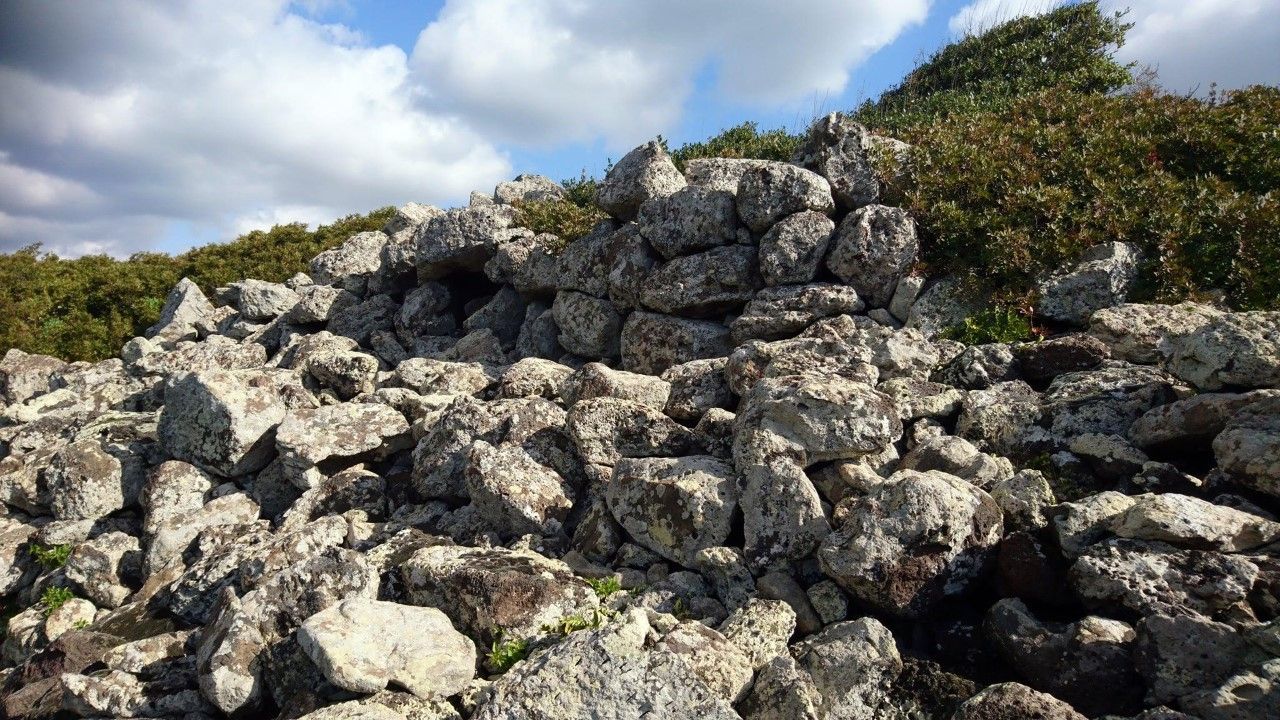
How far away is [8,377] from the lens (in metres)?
19.9

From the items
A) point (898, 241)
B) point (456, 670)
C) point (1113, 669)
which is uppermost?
point (898, 241)

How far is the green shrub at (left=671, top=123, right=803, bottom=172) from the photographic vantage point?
63.6 feet

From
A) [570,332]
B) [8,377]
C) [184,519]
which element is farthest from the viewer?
[8,377]

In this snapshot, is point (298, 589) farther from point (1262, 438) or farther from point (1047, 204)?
point (1047, 204)

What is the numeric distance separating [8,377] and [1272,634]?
81.8ft

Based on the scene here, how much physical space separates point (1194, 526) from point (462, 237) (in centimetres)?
1415

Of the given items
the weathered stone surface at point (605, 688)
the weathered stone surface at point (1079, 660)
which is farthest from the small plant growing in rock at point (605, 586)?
the weathered stone surface at point (1079, 660)

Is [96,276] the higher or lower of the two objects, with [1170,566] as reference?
higher

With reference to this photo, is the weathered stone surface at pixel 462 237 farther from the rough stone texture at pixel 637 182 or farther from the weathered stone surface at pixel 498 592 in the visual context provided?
the weathered stone surface at pixel 498 592

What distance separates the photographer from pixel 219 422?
Result: 11844 millimetres

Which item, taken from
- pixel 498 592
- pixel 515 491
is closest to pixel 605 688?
pixel 498 592

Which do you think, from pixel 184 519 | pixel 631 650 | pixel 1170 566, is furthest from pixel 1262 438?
pixel 184 519

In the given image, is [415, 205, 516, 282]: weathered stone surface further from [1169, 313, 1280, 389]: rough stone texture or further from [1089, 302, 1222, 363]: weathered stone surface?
[1169, 313, 1280, 389]: rough stone texture

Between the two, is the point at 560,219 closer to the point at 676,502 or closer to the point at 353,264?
the point at 353,264
